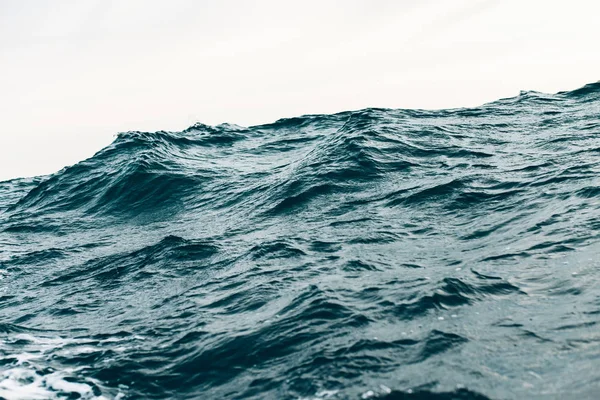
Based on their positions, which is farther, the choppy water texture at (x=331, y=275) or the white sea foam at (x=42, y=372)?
the white sea foam at (x=42, y=372)

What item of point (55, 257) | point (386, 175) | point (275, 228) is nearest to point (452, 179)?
point (386, 175)

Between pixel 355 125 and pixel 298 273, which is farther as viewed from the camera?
pixel 355 125

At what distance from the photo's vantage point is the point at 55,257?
61.3ft

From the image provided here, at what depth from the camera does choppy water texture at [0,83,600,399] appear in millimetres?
8805

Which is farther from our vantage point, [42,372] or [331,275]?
[331,275]

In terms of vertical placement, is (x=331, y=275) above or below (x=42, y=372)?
above

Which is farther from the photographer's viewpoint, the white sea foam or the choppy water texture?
the white sea foam

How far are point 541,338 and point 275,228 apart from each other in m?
9.28

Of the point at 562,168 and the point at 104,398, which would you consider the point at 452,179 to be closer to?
the point at 562,168

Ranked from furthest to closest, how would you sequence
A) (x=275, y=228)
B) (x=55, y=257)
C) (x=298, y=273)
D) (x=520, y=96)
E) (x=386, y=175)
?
(x=520, y=96)
(x=386, y=175)
(x=55, y=257)
(x=275, y=228)
(x=298, y=273)

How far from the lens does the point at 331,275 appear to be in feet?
41.4

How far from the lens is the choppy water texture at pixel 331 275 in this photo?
8805 mm

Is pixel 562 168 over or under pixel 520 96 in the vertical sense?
under

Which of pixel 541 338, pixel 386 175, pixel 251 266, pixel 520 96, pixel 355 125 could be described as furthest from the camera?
pixel 520 96
